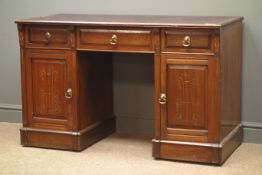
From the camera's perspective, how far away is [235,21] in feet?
11.4

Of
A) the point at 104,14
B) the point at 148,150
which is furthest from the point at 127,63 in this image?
the point at 148,150

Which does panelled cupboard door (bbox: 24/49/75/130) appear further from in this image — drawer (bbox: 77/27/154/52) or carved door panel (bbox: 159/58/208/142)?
carved door panel (bbox: 159/58/208/142)

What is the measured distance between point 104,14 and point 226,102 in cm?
109

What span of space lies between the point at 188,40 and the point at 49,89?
36.2 inches

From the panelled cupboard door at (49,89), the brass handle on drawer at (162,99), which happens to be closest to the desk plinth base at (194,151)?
the brass handle on drawer at (162,99)

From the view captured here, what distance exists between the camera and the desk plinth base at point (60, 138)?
359 centimetres

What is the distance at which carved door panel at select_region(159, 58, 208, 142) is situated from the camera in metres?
3.27

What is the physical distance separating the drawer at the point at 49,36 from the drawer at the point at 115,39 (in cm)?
7

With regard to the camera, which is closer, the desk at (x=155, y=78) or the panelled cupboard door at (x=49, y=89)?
the desk at (x=155, y=78)

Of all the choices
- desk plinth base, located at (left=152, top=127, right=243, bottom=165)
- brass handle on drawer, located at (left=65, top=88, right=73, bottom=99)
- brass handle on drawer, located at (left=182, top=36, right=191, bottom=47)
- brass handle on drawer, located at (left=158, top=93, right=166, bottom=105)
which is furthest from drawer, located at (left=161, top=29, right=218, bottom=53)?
brass handle on drawer, located at (left=65, top=88, right=73, bottom=99)

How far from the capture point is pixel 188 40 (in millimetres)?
3230

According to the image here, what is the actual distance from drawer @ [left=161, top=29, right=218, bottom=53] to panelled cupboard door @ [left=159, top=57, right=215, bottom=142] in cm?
6

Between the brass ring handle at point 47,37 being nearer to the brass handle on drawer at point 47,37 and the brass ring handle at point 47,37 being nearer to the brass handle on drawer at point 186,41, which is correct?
the brass handle on drawer at point 47,37

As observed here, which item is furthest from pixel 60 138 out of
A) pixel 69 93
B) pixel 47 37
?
pixel 47 37
